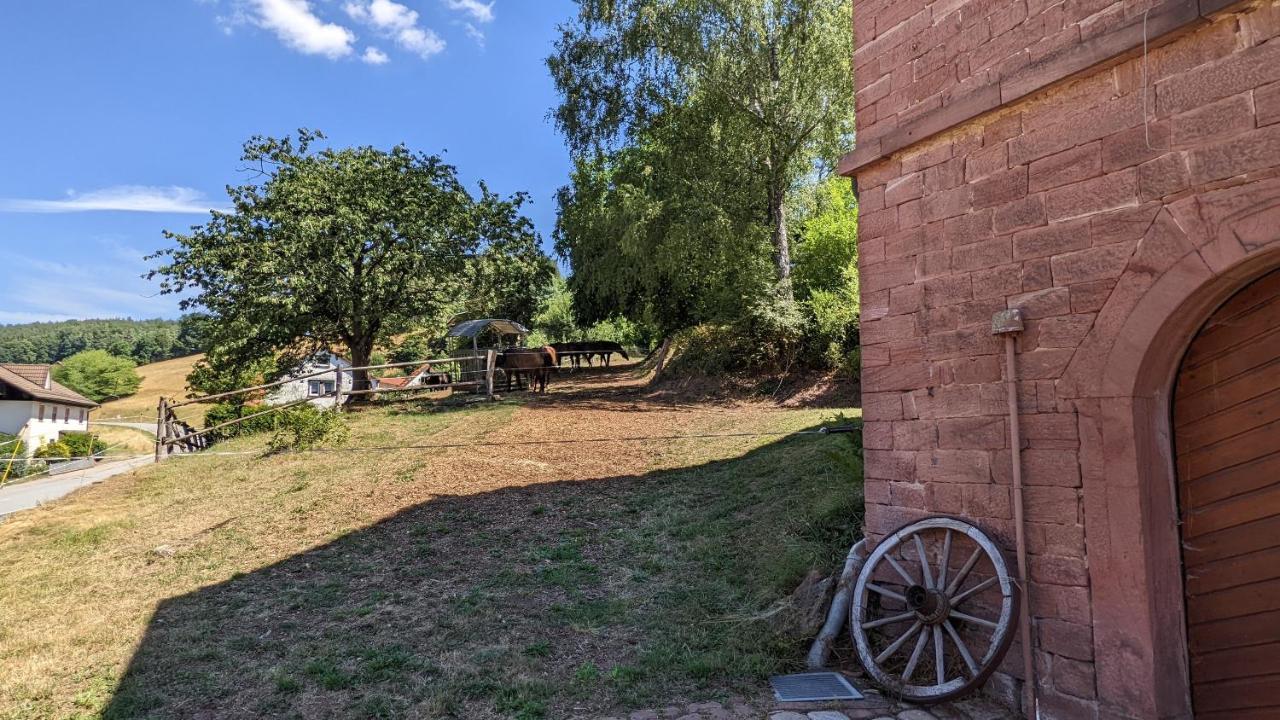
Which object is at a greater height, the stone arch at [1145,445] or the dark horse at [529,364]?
the dark horse at [529,364]

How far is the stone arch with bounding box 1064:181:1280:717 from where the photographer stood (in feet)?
9.15

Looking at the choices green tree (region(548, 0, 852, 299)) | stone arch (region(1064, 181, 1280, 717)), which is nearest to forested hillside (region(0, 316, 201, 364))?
green tree (region(548, 0, 852, 299))

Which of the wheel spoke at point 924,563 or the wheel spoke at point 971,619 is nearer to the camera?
the wheel spoke at point 971,619

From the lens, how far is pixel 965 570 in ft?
11.5

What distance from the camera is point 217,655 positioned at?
4.50 metres

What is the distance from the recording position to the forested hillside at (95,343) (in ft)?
301

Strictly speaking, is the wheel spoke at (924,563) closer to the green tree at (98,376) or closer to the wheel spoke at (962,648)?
the wheel spoke at (962,648)

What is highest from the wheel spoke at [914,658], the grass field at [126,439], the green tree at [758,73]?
the green tree at [758,73]

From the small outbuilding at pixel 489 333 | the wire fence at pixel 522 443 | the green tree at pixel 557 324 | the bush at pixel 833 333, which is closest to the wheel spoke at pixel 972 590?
the wire fence at pixel 522 443

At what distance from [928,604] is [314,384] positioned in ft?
156

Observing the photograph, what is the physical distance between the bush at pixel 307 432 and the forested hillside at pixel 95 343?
91467mm

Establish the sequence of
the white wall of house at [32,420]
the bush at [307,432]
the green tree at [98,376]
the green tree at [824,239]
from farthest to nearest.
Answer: the green tree at [98,376] → the white wall of house at [32,420] → the green tree at [824,239] → the bush at [307,432]

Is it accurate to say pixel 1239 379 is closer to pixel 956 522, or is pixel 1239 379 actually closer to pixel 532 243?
pixel 956 522

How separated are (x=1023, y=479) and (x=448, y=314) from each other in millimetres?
17962
